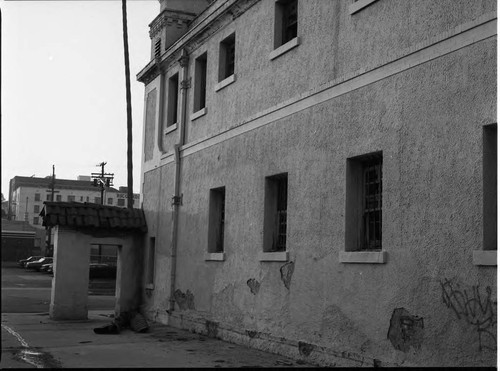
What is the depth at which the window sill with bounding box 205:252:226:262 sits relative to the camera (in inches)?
518

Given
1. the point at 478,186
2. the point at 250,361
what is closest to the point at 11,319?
the point at 250,361

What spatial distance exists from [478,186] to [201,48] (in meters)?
9.76

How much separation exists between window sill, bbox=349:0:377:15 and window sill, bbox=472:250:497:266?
4077 mm

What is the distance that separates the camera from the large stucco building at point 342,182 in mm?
7332

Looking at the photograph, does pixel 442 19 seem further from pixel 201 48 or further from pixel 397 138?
pixel 201 48

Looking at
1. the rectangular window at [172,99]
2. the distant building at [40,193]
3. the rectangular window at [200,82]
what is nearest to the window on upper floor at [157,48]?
the rectangular window at [172,99]

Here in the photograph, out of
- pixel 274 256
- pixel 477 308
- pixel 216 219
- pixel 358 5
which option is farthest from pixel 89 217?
pixel 477 308

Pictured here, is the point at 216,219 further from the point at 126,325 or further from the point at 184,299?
the point at 126,325

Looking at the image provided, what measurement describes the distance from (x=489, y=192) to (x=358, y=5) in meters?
3.75

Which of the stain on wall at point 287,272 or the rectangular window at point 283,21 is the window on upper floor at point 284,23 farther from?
the stain on wall at point 287,272

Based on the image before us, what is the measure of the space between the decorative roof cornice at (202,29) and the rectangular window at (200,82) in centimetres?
37

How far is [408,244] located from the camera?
8.18 m

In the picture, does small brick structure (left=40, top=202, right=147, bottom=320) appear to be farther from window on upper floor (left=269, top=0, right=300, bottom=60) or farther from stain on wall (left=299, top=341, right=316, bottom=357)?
stain on wall (left=299, top=341, right=316, bottom=357)

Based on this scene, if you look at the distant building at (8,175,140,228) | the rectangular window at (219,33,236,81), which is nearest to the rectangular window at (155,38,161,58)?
the rectangular window at (219,33,236,81)
